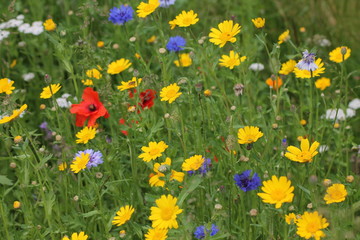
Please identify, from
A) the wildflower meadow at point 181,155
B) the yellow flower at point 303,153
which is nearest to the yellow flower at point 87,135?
→ the wildflower meadow at point 181,155

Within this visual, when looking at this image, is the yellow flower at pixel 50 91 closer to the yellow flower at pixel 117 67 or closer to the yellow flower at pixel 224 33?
the yellow flower at pixel 117 67

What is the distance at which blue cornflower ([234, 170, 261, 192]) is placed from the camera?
1.81m

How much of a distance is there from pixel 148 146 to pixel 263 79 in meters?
1.49

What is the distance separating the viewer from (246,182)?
5.98 feet

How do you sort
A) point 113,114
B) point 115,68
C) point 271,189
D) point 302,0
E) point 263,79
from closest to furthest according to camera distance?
1. point 271,189
2. point 115,68
3. point 113,114
4. point 263,79
5. point 302,0

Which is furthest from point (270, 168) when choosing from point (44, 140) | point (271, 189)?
point (44, 140)

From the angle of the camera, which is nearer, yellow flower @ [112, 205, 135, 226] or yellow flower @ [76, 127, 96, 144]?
yellow flower @ [112, 205, 135, 226]

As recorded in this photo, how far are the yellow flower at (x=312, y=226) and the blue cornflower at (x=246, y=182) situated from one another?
249 mm

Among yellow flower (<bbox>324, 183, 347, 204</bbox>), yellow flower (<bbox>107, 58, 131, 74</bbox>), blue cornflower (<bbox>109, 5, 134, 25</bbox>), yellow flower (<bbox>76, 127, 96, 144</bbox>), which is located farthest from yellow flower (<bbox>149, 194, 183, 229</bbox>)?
blue cornflower (<bbox>109, 5, 134, 25</bbox>)

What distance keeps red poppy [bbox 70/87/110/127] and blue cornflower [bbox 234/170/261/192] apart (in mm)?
796

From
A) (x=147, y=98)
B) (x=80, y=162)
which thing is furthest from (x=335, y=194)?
(x=147, y=98)

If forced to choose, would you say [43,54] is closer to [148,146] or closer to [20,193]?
[20,193]

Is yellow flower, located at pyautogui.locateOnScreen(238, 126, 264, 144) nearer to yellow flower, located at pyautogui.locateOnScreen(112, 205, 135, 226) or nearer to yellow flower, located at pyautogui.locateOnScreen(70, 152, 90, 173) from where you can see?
yellow flower, located at pyautogui.locateOnScreen(112, 205, 135, 226)

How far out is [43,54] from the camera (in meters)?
3.31
